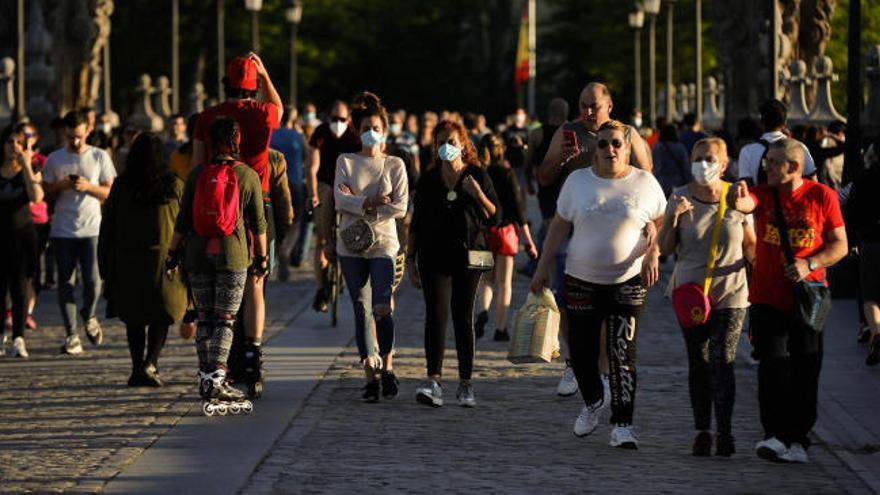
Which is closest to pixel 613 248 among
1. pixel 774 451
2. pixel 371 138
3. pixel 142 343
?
pixel 774 451

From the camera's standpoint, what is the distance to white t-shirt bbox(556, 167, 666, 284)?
39.1 feet

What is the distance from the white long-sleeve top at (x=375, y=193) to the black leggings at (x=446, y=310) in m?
0.32

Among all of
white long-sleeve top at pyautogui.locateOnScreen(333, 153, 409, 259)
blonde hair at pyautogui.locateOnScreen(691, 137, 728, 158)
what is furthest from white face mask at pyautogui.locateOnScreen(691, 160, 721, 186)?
white long-sleeve top at pyautogui.locateOnScreen(333, 153, 409, 259)

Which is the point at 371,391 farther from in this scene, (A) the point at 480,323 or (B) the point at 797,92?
(B) the point at 797,92

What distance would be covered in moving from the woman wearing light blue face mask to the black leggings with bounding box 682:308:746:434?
2796mm

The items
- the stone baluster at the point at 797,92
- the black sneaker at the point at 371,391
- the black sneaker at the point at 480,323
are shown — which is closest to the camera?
the black sneaker at the point at 371,391

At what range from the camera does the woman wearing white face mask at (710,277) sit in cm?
1162

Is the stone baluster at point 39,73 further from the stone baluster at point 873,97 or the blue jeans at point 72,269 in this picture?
the blue jeans at point 72,269

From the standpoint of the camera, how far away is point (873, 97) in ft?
93.0

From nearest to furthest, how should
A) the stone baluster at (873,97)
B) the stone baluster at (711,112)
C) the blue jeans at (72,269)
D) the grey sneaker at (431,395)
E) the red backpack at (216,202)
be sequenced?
1. the red backpack at (216,202)
2. the grey sneaker at (431,395)
3. the blue jeans at (72,269)
4. the stone baluster at (873,97)
5. the stone baluster at (711,112)

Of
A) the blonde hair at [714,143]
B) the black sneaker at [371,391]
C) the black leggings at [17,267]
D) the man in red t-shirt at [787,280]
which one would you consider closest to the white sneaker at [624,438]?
the man in red t-shirt at [787,280]

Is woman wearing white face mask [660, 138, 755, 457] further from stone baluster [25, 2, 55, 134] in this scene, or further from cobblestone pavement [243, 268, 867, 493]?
stone baluster [25, 2, 55, 134]

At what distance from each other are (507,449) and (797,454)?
1.47 metres

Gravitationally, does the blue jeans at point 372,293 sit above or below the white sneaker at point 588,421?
above
